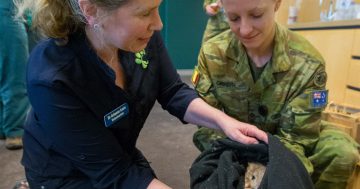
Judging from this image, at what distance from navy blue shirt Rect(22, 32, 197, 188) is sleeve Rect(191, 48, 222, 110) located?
21cm

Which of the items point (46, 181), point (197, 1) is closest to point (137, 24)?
point (46, 181)

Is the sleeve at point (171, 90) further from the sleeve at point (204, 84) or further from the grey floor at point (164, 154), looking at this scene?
the grey floor at point (164, 154)

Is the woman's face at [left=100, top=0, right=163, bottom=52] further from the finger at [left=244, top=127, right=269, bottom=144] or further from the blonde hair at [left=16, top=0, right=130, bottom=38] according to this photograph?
the finger at [left=244, top=127, right=269, bottom=144]

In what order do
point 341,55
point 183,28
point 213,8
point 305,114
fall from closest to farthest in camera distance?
point 305,114 < point 213,8 < point 341,55 < point 183,28

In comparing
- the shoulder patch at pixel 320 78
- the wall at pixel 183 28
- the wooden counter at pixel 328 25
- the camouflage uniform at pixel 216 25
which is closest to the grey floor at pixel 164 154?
the camouflage uniform at pixel 216 25

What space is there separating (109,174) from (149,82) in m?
0.29

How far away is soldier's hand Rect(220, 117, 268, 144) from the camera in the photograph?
0.84 meters

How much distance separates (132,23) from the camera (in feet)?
2.51

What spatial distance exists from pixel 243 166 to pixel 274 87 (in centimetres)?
33

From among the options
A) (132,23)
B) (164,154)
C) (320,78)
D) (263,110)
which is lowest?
(164,154)

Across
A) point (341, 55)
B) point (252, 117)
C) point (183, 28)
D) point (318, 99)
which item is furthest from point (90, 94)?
point (183, 28)

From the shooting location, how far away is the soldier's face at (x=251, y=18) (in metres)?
0.93

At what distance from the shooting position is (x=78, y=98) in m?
0.83

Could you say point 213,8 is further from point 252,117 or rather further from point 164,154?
point 164,154
